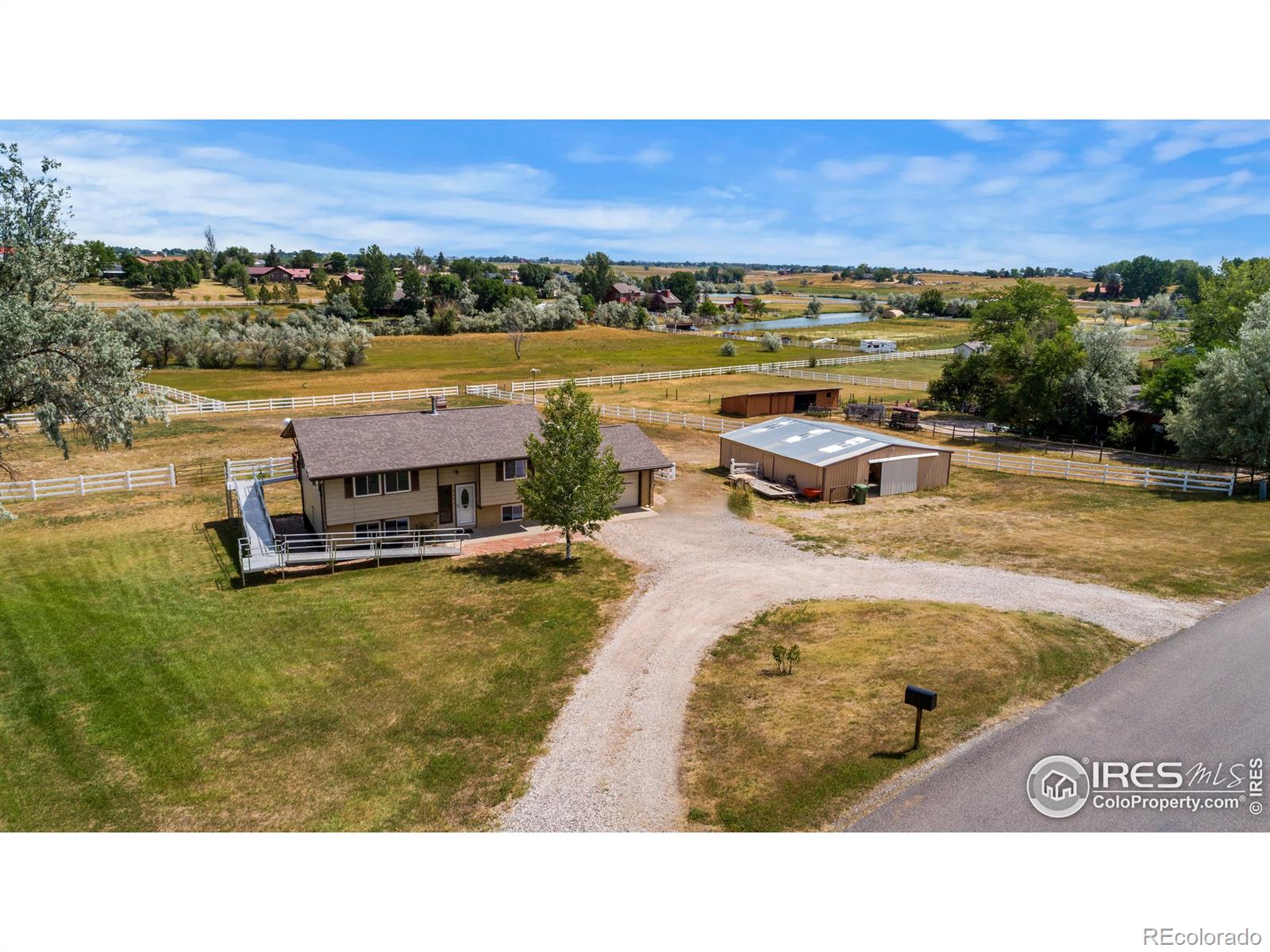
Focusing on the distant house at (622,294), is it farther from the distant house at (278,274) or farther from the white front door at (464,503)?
the white front door at (464,503)

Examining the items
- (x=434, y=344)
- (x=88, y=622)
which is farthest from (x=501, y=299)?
(x=88, y=622)

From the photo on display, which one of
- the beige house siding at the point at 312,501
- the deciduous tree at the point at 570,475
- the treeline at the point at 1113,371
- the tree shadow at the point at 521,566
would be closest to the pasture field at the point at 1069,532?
the treeline at the point at 1113,371

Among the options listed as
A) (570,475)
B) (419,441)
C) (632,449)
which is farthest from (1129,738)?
(419,441)

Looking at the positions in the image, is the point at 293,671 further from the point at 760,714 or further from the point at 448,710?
the point at 760,714

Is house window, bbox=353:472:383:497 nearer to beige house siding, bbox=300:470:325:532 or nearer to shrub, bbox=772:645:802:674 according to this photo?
beige house siding, bbox=300:470:325:532

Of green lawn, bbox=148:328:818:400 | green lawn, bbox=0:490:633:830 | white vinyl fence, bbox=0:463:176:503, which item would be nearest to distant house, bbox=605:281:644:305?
green lawn, bbox=148:328:818:400

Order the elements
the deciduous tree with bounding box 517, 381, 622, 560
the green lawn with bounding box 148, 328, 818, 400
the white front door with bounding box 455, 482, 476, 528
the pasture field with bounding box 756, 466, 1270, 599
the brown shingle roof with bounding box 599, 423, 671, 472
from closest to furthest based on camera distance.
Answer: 1. the pasture field with bounding box 756, 466, 1270, 599
2. the deciduous tree with bounding box 517, 381, 622, 560
3. the white front door with bounding box 455, 482, 476, 528
4. the brown shingle roof with bounding box 599, 423, 671, 472
5. the green lawn with bounding box 148, 328, 818, 400
